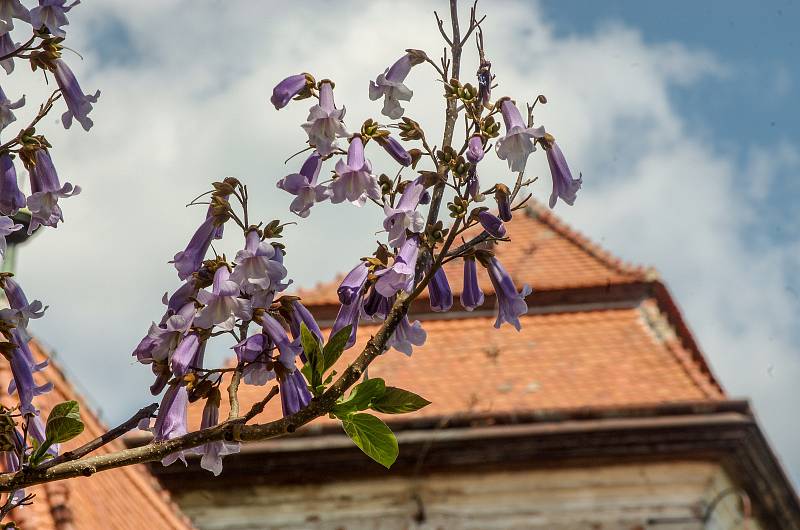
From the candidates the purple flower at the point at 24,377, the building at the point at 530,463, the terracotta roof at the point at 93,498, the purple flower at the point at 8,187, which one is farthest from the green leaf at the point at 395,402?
the building at the point at 530,463

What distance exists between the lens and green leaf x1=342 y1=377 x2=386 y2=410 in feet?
6.81

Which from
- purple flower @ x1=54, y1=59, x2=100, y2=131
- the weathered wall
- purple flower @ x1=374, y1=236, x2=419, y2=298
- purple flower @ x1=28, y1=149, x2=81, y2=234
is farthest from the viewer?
the weathered wall

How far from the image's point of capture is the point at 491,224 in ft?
7.09

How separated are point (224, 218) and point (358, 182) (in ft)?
0.81

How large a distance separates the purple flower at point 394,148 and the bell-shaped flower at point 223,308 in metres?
0.37

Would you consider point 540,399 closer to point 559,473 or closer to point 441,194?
point 559,473

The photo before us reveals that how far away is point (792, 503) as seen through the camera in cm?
1175

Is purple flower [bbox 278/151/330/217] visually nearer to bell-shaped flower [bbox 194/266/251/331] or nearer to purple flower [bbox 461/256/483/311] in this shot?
bell-shaped flower [bbox 194/266/251/331]

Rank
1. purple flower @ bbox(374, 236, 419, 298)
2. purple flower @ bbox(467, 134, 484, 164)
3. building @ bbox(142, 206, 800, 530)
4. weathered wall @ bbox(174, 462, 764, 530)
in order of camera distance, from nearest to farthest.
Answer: purple flower @ bbox(374, 236, 419, 298)
purple flower @ bbox(467, 134, 484, 164)
building @ bbox(142, 206, 800, 530)
weathered wall @ bbox(174, 462, 764, 530)

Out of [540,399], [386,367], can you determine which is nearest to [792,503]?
[540,399]

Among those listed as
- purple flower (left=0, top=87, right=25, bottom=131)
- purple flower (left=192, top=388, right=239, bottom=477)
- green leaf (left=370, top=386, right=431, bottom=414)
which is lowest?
green leaf (left=370, top=386, right=431, bottom=414)

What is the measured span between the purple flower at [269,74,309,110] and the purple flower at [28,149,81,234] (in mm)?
386

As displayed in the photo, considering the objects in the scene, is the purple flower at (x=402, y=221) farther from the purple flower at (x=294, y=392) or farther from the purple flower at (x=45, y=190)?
the purple flower at (x=45, y=190)

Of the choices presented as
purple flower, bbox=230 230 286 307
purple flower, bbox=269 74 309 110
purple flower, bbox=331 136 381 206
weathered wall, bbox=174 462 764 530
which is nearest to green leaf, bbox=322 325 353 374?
purple flower, bbox=230 230 286 307
